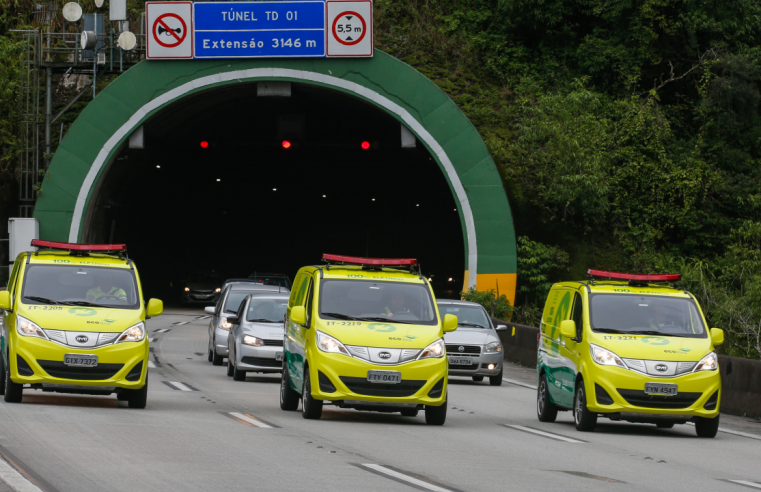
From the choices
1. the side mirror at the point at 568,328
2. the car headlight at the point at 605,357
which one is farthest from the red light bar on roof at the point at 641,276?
the car headlight at the point at 605,357

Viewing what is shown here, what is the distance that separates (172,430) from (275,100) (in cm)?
3028

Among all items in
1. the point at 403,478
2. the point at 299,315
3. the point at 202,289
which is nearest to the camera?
the point at 403,478

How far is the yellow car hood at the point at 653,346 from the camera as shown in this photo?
1358 centimetres

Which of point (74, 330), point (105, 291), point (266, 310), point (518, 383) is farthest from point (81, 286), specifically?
point (518, 383)

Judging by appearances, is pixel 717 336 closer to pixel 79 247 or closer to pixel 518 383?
pixel 518 383

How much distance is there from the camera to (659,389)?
13383mm

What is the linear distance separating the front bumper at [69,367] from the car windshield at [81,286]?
87cm

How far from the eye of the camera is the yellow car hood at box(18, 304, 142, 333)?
545 inches

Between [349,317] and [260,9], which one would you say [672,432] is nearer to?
[349,317]

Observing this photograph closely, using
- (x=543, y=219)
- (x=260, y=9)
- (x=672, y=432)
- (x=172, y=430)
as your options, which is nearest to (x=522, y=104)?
(x=543, y=219)

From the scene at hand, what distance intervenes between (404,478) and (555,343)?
6605 millimetres

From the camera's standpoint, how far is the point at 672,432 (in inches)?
587

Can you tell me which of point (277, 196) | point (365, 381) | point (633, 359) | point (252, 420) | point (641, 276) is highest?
point (277, 196)

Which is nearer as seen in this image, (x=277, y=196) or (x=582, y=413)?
(x=582, y=413)
